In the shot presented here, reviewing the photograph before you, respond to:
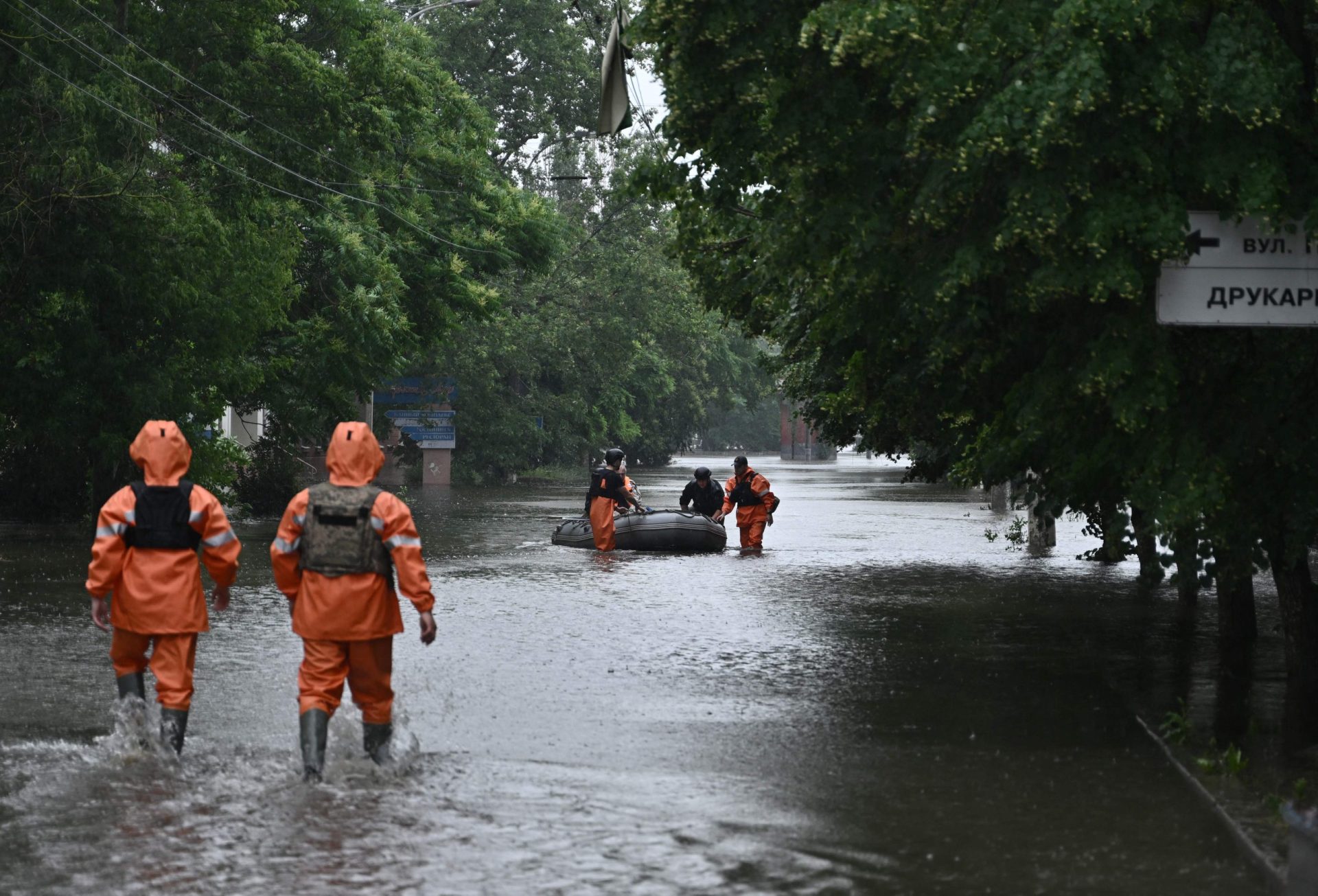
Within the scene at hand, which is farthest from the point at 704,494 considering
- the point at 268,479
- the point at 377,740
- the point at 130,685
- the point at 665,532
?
the point at 377,740

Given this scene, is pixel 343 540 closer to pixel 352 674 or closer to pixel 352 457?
pixel 352 457

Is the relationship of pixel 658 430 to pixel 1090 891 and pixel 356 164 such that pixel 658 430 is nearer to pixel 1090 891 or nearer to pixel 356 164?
pixel 356 164

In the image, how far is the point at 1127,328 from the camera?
339 inches

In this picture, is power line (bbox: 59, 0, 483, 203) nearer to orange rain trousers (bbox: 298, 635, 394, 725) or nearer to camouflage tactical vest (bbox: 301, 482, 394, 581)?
camouflage tactical vest (bbox: 301, 482, 394, 581)

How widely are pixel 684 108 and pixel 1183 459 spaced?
2998 millimetres

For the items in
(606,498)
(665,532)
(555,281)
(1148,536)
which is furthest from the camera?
(555,281)

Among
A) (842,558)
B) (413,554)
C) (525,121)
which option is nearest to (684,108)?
(413,554)

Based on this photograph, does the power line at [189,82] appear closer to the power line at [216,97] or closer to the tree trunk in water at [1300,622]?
the power line at [216,97]

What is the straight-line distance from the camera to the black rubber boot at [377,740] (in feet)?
27.3

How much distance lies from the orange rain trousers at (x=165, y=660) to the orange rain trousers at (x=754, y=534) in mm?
16971

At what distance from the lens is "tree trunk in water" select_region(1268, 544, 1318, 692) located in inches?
416

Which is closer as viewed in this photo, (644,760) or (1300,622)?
(644,760)

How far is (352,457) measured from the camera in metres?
8.40

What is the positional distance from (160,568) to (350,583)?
998 millimetres
